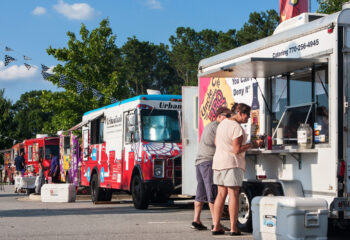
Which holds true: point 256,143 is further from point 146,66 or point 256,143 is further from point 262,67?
point 146,66

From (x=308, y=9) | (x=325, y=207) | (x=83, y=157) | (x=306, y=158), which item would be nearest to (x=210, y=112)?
(x=306, y=158)

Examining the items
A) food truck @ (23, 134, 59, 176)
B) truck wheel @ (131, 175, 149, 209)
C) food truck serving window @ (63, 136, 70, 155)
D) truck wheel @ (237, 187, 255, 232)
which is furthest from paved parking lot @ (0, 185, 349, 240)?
food truck @ (23, 134, 59, 176)

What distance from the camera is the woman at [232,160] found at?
8.81m

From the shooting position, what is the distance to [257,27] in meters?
52.3

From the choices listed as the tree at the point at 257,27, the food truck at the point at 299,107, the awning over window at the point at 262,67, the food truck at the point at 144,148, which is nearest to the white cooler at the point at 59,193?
the food truck at the point at 144,148

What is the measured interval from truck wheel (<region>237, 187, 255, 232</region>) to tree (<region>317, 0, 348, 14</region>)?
15.5 m

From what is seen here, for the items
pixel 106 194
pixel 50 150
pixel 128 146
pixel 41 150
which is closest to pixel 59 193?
pixel 106 194

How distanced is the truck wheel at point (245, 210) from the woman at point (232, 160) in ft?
1.60

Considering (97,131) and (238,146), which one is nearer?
(238,146)

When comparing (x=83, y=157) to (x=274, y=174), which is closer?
(x=274, y=174)

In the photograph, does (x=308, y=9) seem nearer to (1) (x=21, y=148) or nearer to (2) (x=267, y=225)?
(2) (x=267, y=225)

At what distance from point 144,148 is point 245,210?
5065 mm

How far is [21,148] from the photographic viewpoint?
127 ft

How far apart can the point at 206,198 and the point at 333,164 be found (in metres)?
2.43
